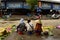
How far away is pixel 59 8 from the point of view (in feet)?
105

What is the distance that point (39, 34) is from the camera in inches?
508

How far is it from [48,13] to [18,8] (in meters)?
5.01

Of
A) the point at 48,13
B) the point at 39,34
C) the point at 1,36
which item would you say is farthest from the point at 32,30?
the point at 48,13

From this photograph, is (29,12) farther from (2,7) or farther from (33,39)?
(33,39)

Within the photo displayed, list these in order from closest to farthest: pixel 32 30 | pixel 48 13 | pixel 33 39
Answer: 1. pixel 33 39
2. pixel 32 30
3. pixel 48 13

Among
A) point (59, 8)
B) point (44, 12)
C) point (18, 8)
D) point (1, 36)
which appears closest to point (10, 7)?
point (18, 8)

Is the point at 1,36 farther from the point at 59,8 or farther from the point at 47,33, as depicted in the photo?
the point at 59,8

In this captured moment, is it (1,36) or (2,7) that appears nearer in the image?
(1,36)

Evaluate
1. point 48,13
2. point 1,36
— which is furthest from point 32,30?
point 48,13

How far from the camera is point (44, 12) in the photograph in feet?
103

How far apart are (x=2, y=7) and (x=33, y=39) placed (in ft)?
66.8

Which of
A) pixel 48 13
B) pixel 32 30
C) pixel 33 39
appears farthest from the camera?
pixel 48 13

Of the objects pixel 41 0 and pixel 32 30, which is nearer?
pixel 32 30

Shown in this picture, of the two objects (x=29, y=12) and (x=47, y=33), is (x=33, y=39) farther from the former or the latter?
(x=29, y=12)
